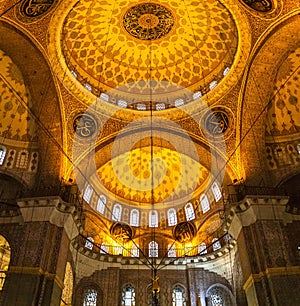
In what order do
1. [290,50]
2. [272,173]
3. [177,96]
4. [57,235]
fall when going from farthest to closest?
1. [177,96]
2. [272,173]
3. [290,50]
4. [57,235]

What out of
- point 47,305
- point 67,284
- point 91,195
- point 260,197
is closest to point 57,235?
point 47,305

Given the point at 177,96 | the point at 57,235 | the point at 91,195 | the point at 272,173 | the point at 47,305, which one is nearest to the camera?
the point at 47,305

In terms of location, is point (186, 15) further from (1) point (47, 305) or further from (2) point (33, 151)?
(1) point (47, 305)

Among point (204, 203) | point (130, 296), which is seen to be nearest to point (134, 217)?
point (204, 203)

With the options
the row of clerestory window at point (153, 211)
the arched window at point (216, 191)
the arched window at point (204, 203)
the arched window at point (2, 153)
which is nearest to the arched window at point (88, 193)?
the row of clerestory window at point (153, 211)

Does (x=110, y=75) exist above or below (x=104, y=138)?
above

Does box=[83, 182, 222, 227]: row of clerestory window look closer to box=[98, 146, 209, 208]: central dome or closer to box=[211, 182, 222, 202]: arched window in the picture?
box=[211, 182, 222, 202]: arched window

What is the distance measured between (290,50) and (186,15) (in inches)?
162

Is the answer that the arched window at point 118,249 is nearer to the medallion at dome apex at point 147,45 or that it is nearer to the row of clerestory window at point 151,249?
the row of clerestory window at point 151,249

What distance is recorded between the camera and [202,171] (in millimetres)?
16141

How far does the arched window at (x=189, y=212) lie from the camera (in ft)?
56.0

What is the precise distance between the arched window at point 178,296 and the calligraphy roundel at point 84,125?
26.3 feet

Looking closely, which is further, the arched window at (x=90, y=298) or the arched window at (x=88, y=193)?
the arched window at (x=88, y=193)

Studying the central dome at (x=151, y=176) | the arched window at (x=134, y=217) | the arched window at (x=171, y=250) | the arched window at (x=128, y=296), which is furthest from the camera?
the arched window at (x=134, y=217)
